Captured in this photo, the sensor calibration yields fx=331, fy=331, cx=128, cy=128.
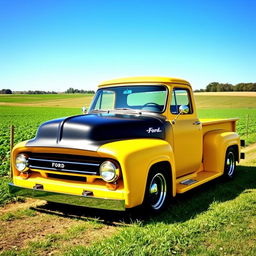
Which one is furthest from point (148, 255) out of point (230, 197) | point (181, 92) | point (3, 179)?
point (3, 179)

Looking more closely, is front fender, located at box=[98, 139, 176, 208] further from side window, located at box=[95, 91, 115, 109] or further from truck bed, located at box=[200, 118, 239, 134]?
truck bed, located at box=[200, 118, 239, 134]

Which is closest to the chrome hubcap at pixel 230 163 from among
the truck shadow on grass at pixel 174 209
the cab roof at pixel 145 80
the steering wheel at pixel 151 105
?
the truck shadow on grass at pixel 174 209

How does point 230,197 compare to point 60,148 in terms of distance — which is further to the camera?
point 230,197

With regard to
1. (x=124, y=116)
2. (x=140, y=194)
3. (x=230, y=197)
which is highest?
(x=124, y=116)

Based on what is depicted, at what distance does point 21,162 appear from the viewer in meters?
4.96

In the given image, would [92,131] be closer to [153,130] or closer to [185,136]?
[153,130]

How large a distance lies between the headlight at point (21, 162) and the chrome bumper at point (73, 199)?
281mm

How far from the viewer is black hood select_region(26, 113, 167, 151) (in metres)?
4.41

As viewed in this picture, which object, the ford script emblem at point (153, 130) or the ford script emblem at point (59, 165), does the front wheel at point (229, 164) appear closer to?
the ford script emblem at point (153, 130)

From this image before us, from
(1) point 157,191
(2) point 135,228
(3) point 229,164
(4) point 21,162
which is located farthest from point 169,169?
(3) point 229,164

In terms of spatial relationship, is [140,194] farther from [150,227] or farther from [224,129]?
[224,129]

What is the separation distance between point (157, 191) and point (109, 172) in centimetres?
104

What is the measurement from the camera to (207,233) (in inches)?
164

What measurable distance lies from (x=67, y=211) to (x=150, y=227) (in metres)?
1.55
